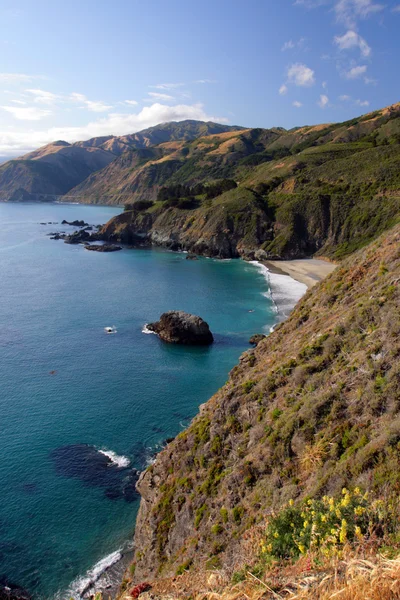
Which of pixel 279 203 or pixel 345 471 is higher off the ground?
pixel 279 203

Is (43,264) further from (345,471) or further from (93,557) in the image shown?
(345,471)

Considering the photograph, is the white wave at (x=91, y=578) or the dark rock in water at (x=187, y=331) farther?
the dark rock in water at (x=187, y=331)

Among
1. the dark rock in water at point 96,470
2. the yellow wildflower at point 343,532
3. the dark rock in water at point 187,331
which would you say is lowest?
the dark rock in water at point 96,470

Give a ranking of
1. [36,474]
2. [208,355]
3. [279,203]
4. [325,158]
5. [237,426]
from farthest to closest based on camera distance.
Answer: [325,158], [279,203], [208,355], [36,474], [237,426]

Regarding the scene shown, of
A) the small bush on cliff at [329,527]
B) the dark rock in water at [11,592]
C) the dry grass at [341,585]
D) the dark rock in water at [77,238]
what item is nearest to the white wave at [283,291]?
the dark rock in water at [11,592]

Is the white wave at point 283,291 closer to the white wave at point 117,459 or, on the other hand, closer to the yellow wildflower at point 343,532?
the white wave at point 117,459

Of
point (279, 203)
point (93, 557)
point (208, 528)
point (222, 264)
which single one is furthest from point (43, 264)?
point (208, 528)
